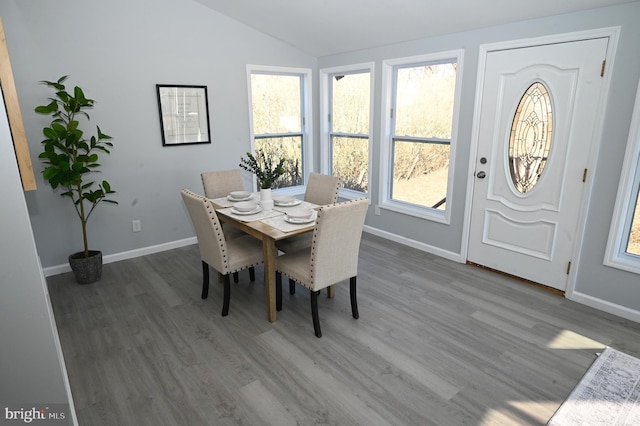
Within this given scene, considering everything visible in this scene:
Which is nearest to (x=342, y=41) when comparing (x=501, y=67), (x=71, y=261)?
(x=501, y=67)

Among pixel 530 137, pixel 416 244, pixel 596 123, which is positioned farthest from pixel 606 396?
pixel 416 244

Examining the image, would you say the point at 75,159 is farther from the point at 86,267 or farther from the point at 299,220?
the point at 299,220

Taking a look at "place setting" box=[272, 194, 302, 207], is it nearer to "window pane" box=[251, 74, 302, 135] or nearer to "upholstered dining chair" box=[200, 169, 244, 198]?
"upholstered dining chair" box=[200, 169, 244, 198]

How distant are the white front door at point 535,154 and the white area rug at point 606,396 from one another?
0.92 meters

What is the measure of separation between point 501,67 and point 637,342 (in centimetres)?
235

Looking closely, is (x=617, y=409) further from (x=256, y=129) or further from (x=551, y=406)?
(x=256, y=129)

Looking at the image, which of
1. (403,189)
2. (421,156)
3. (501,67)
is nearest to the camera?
(501,67)

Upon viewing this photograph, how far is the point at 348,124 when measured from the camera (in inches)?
195

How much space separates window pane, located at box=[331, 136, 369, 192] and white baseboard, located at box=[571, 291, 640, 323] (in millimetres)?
2562

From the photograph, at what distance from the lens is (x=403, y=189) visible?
4488 mm

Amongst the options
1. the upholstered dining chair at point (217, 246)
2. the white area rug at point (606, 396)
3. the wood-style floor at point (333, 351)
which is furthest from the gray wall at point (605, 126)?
the upholstered dining chair at point (217, 246)

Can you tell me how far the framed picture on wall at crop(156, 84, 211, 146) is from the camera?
4.00 m

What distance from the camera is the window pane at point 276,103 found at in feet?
15.6

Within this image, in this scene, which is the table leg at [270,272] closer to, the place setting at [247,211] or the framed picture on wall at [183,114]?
the place setting at [247,211]
